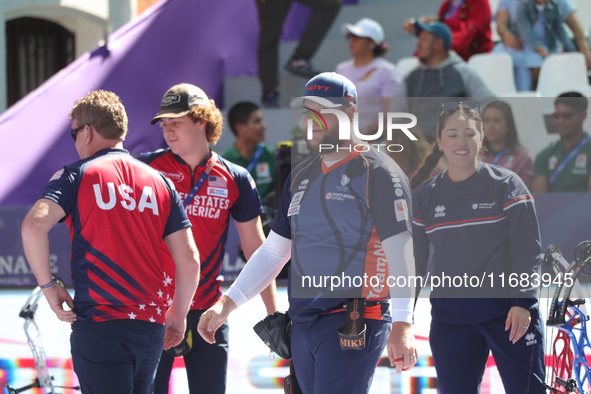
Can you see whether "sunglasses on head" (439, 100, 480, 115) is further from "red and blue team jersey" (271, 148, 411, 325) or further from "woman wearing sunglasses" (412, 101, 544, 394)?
"red and blue team jersey" (271, 148, 411, 325)

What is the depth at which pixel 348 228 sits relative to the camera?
2.86m

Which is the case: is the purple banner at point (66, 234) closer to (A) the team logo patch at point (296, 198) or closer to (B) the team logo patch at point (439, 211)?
(B) the team logo patch at point (439, 211)

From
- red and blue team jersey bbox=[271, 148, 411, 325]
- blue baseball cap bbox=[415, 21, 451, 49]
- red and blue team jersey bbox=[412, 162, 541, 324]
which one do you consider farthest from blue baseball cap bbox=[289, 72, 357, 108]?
blue baseball cap bbox=[415, 21, 451, 49]

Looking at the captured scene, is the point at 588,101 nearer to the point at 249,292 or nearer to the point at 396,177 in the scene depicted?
the point at 396,177

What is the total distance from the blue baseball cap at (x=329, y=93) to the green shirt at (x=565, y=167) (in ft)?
3.19

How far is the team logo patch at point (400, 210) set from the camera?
279 centimetres

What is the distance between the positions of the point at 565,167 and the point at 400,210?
3.38ft

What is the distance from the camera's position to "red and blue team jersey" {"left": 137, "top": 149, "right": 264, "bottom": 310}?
148 inches

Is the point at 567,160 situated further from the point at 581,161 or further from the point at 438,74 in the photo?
the point at 438,74

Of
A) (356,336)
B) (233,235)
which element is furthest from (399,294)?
(233,235)

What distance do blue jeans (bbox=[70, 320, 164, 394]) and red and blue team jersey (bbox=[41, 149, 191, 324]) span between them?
37 mm

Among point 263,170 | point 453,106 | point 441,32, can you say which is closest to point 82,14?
point 263,170

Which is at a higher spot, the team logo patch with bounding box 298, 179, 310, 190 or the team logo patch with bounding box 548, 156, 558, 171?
the team logo patch with bounding box 548, 156, 558, 171

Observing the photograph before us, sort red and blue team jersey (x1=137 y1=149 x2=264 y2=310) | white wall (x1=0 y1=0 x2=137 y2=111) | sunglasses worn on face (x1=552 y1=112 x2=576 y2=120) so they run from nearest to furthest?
sunglasses worn on face (x1=552 y1=112 x2=576 y2=120)
red and blue team jersey (x1=137 y1=149 x2=264 y2=310)
white wall (x1=0 y1=0 x2=137 y2=111)
